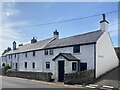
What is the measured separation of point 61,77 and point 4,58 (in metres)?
39.8

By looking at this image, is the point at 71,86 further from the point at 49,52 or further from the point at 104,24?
the point at 49,52

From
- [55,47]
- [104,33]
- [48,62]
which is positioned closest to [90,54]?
[104,33]

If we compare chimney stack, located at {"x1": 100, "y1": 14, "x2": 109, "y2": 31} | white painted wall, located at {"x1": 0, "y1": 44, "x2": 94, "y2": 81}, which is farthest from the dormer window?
chimney stack, located at {"x1": 100, "y1": 14, "x2": 109, "y2": 31}

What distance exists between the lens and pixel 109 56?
3194cm

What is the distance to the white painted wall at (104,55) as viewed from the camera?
95.1 ft

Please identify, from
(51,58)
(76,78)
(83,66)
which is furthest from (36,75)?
(76,78)

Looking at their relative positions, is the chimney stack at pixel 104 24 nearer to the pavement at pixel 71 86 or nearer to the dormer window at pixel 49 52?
the pavement at pixel 71 86

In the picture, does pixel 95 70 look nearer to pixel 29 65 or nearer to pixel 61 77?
pixel 61 77

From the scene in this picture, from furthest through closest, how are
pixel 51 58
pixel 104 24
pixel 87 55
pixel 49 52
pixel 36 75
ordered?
1. pixel 49 52
2. pixel 51 58
3. pixel 36 75
4. pixel 104 24
5. pixel 87 55

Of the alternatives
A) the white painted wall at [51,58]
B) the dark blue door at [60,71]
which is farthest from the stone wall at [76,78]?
the dark blue door at [60,71]

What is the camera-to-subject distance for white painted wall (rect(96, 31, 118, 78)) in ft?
95.1

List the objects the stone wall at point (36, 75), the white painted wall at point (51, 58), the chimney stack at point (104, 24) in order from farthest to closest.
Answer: the chimney stack at point (104, 24) → the stone wall at point (36, 75) → the white painted wall at point (51, 58)

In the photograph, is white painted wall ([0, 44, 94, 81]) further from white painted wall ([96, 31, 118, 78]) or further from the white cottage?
white painted wall ([96, 31, 118, 78])

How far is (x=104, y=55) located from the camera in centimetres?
3069
